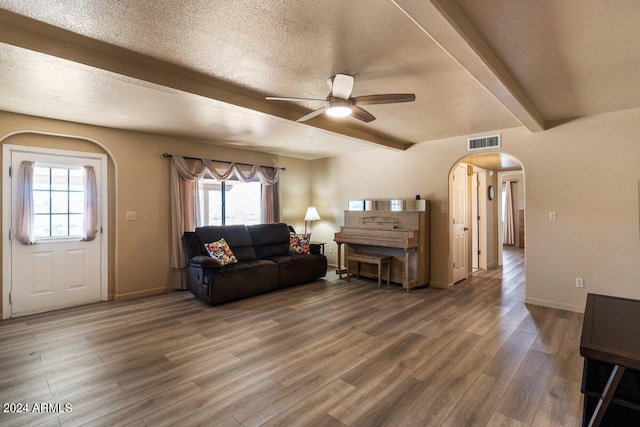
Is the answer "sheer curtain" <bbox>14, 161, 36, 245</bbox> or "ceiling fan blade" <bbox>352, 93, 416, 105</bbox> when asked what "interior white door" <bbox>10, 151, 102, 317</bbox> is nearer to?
"sheer curtain" <bbox>14, 161, 36, 245</bbox>

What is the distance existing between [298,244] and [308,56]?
12.0ft

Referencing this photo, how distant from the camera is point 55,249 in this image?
3891 millimetres

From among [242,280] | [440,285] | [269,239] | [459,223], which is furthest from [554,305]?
[269,239]

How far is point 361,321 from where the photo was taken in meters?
3.45

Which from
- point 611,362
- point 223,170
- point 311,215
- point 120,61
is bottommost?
point 611,362

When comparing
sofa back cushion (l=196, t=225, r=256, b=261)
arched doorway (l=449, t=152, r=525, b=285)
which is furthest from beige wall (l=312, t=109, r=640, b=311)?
sofa back cushion (l=196, t=225, r=256, b=261)

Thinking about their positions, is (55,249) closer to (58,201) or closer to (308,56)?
A: (58,201)

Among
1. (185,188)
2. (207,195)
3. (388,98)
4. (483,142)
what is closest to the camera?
(388,98)

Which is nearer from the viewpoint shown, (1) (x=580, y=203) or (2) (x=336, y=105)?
(2) (x=336, y=105)

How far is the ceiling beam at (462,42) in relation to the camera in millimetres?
1553

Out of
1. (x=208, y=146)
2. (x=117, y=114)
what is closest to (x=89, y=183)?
(x=117, y=114)

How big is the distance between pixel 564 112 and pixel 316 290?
3.86 metres

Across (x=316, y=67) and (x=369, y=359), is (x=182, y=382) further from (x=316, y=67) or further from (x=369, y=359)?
(x=316, y=67)

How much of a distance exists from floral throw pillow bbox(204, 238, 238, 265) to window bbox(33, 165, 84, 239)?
1653 millimetres
